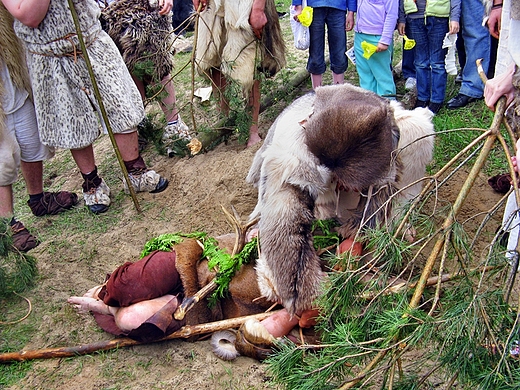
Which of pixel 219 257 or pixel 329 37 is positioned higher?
pixel 329 37

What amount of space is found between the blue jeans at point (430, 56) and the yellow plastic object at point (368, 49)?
1.48 ft

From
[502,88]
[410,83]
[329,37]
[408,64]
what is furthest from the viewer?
[408,64]

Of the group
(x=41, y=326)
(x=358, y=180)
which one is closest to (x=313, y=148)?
(x=358, y=180)

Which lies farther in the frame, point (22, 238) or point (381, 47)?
point (381, 47)

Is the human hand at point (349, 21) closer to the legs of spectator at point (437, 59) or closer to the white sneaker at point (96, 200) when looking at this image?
the legs of spectator at point (437, 59)

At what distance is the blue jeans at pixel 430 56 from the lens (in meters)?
4.54

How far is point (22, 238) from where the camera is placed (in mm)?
3797

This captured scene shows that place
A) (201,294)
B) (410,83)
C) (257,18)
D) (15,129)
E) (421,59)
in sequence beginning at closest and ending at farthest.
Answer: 1. (201,294)
2. (15,129)
3. (257,18)
4. (421,59)
5. (410,83)

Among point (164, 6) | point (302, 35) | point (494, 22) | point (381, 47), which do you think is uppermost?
point (164, 6)

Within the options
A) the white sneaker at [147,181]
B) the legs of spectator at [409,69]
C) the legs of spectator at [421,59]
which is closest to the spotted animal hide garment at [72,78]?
the white sneaker at [147,181]

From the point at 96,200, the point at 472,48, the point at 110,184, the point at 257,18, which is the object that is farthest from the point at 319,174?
the point at 472,48

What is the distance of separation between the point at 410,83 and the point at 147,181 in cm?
291

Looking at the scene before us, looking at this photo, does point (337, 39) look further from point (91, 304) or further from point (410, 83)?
point (91, 304)

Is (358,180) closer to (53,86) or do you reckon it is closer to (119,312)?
(119,312)
